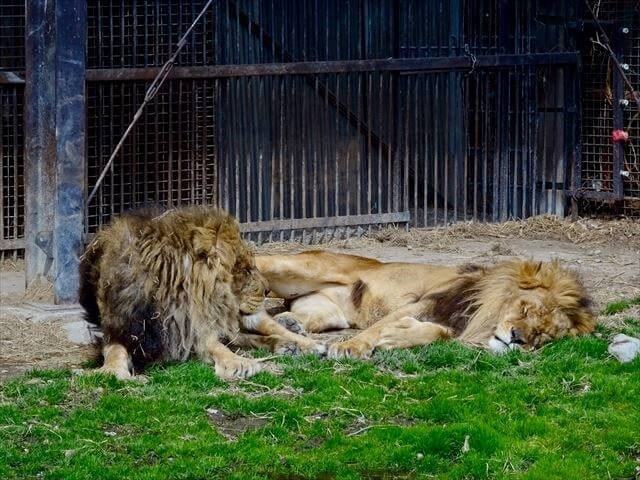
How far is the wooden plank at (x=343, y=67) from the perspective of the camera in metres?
10.1

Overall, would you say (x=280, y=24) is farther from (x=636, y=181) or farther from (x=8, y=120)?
(x=636, y=181)

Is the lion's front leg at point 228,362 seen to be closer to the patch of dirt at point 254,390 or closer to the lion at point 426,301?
the patch of dirt at point 254,390

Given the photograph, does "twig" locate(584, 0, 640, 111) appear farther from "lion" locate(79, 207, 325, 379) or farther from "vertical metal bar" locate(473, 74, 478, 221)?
"lion" locate(79, 207, 325, 379)

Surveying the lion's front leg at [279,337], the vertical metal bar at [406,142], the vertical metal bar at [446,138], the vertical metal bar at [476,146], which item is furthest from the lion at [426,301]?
the vertical metal bar at [476,146]

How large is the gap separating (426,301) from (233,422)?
2227 millimetres

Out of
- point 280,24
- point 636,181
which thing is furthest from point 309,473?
point 636,181

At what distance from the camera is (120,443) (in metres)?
6.32

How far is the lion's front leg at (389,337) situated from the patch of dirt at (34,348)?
1.47 m

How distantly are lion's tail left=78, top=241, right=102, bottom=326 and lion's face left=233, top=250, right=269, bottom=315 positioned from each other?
2.63ft

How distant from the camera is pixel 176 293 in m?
7.64

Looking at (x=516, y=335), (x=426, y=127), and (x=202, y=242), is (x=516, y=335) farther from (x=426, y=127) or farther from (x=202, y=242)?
(x=426, y=127)

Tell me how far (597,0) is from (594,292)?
3.69 metres

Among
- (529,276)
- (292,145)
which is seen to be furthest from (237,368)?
(292,145)

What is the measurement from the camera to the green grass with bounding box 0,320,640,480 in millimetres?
6105
